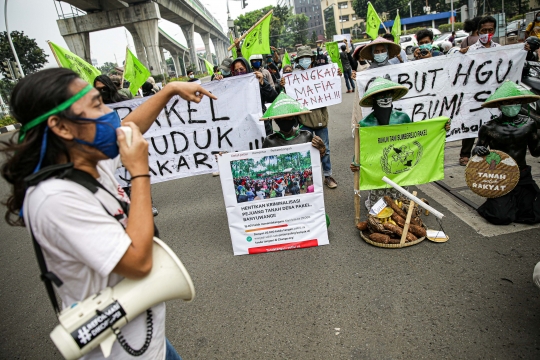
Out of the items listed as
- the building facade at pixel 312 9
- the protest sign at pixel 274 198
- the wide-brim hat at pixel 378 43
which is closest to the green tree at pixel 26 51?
the wide-brim hat at pixel 378 43

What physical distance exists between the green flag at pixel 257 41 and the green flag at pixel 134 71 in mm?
1837

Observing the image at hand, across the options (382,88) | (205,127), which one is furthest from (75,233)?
(205,127)

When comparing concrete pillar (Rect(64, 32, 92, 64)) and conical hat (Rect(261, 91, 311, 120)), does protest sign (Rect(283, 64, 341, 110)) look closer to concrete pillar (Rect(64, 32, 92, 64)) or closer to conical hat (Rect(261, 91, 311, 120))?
conical hat (Rect(261, 91, 311, 120))

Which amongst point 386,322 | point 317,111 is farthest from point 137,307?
point 317,111

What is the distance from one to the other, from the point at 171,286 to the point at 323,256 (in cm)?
264

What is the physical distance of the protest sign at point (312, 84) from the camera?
6.30 metres

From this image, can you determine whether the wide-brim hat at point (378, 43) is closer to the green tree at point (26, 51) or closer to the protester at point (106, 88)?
the protester at point (106, 88)

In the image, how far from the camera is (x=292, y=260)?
12.0 ft

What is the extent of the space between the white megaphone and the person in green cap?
3.63 meters

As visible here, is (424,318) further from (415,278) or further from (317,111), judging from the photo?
(317,111)

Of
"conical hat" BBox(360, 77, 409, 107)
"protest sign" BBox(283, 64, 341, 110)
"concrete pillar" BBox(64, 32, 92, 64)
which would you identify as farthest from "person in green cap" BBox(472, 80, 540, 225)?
"concrete pillar" BBox(64, 32, 92, 64)

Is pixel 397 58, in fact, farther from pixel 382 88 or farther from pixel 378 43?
pixel 382 88

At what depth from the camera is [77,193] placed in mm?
1077

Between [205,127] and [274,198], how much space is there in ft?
5.05
